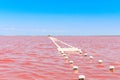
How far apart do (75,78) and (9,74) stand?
3.33 m

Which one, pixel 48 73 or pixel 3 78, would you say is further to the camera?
pixel 48 73

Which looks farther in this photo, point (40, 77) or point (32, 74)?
point (32, 74)

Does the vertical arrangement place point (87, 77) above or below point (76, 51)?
below

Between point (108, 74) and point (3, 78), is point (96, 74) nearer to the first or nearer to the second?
point (108, 74)

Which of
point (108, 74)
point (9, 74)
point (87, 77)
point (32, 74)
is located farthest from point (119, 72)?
point (9, 74)

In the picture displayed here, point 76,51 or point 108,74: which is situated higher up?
point 76,51

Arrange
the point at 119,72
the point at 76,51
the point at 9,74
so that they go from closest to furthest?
1. the point at 9,74
2. the point at 119,72
3. the point at 76,51

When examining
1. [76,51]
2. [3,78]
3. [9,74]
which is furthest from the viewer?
[76,51]

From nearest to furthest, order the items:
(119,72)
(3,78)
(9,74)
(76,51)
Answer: (3,78)
(9,74)
(119,72)
(76,51)

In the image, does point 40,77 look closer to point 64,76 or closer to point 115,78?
point 64,76

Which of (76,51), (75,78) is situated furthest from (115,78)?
(76,51)

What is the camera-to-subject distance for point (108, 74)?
12.6 meters

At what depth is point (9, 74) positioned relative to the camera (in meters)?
12.4

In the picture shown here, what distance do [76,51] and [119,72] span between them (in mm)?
12110
